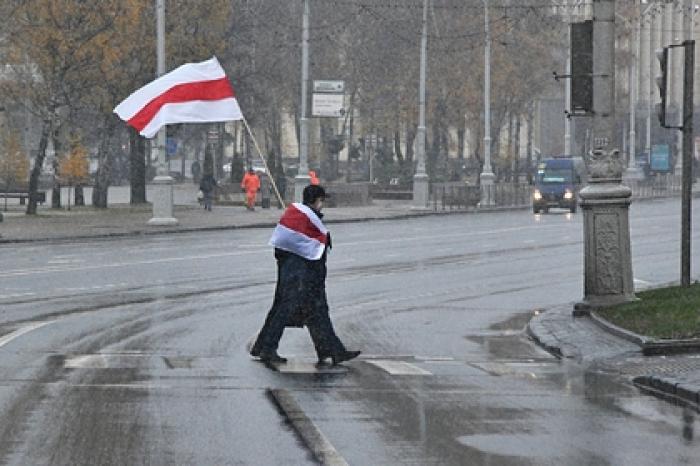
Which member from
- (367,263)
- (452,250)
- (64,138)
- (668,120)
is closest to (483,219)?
(64,138)

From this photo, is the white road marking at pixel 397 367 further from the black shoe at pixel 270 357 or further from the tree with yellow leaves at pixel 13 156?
the tree with yellow leaves at pixel 13 156

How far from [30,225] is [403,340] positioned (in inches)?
1193

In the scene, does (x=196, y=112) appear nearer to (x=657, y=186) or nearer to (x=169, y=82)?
(x=169, y=82)

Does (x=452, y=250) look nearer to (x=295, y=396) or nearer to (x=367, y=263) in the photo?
(x=367, y=263)

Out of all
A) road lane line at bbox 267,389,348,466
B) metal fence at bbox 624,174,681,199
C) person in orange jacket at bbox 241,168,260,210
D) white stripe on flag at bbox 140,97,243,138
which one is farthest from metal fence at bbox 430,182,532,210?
road lane line at bbox 267,389,348,466

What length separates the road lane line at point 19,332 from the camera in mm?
17172

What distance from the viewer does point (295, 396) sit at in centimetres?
1309

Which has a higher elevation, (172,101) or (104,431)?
(172,101)

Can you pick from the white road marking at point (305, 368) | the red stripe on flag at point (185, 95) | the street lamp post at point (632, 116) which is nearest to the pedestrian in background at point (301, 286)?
the white road marking at point (305, 368)

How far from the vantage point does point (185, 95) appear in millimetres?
31422

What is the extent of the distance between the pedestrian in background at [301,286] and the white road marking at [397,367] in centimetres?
40

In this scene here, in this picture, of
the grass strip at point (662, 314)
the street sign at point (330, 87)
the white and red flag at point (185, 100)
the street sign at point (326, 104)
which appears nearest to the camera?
the grass strip at point (662, 314)

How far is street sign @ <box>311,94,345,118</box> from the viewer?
58906mm

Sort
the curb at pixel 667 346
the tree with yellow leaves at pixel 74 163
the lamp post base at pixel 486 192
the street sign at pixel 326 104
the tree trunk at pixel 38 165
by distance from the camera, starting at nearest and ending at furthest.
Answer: the curb at pixel 667 346 → the tree trunk at pixel 38 165 → the tree with yellow leaves at pixel 74 163 → the street sign at pixel 326 104 → the lamp post base at pixel 486 192
